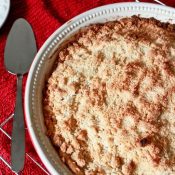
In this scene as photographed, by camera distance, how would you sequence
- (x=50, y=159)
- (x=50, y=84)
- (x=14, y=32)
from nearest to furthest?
(x=50, y=159)
(x=50, y=84)
(x=14, y=32)

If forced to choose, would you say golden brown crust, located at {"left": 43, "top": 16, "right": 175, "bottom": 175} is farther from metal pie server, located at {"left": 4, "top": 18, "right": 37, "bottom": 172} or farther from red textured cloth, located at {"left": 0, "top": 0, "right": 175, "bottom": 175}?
red textured cloth, located at {"left": 0, "top": 0, "right": 175, "bottom": 175}

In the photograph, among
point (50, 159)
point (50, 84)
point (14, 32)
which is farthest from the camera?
point (14, 32)

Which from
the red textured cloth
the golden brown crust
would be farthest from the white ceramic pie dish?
the red textured cloth

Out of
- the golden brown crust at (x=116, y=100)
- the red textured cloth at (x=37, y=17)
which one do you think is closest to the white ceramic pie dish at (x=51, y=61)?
the golden brown crust at (x=116, y=100)

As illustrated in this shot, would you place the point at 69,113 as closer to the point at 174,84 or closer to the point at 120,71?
the point at 120,71

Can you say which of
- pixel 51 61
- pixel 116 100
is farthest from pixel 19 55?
pixel 116 100

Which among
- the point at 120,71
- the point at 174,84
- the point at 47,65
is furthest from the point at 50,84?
the point at 174,84

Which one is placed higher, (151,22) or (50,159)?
(151,22)

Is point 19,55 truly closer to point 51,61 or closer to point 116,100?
point 51,61
